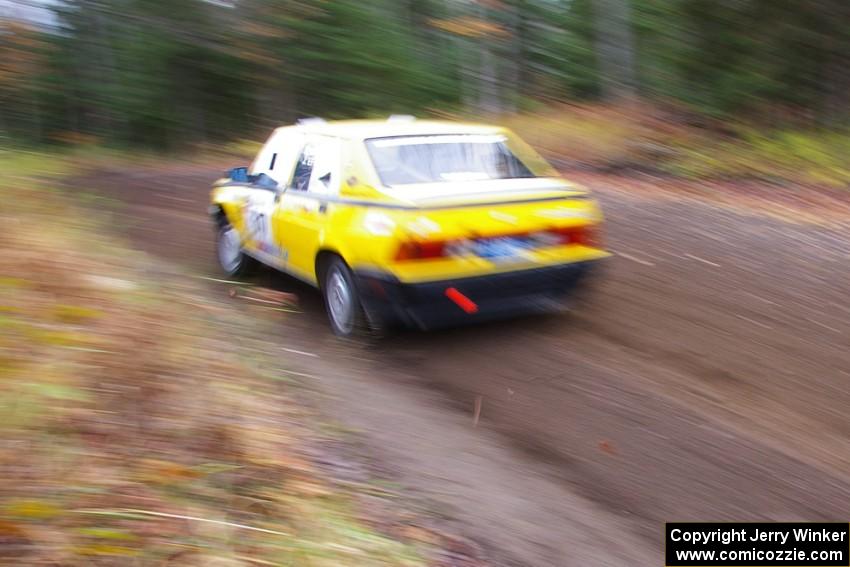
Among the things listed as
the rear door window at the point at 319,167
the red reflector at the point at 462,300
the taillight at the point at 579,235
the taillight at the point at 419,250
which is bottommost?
the red reflector at the point at 462,300

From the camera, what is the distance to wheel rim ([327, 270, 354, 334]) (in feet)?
20.0

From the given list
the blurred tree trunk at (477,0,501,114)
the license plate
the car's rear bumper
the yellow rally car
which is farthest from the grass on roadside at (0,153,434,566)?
the blurred tree trunk at (477,0,501,114)

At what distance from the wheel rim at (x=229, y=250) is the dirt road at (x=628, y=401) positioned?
18.4 inches

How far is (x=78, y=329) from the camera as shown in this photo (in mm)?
4223

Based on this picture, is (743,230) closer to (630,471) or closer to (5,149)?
(630,471)

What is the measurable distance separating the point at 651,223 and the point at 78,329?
276 inches

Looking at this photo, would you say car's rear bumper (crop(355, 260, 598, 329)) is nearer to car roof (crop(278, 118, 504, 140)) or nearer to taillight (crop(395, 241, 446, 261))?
taillight (crop(395, 241, 446, 261))

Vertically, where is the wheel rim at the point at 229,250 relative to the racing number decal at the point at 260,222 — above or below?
below

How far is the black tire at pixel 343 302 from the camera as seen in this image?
603cm

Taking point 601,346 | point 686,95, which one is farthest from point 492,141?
point 686,95

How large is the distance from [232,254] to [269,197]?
1.52 meters

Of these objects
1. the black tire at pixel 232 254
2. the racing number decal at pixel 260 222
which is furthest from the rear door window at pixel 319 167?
the black tire at pixel 232 254

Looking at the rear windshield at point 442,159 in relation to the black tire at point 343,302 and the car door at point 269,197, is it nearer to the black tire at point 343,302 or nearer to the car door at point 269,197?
the black tire at point 343,302

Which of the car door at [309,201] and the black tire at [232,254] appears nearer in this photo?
the car door at [309,201]
